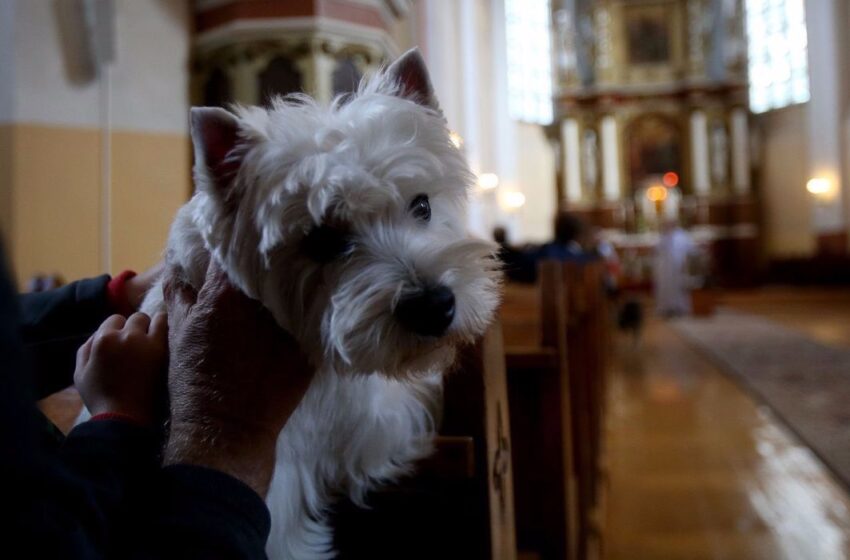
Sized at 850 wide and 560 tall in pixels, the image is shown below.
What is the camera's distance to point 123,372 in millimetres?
642

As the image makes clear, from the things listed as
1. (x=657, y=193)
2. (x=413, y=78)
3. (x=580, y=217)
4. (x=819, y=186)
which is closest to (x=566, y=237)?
(x=580, y=217)

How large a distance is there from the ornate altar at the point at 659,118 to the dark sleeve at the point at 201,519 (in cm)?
1499

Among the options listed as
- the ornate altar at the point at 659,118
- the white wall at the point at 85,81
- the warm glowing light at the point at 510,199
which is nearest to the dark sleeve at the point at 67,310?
the white wall at the point at 85,81

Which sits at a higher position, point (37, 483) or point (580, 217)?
point (580, 217)

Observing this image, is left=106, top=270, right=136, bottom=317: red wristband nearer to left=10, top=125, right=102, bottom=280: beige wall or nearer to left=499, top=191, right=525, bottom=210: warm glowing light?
left=10, top=125, right=102, bottom=280: beige wall

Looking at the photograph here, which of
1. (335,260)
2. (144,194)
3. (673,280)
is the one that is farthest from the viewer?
(673,280)

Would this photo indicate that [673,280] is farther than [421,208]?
Yes

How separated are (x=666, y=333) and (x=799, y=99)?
30.1ft

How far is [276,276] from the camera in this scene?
0.71m

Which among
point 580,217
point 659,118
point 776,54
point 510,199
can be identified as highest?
point 776,54

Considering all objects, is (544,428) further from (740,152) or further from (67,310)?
(740,152)

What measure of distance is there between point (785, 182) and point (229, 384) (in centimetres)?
1699

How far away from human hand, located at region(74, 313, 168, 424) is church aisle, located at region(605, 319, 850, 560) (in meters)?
1.90

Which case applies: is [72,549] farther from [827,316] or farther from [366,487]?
[827,316]
